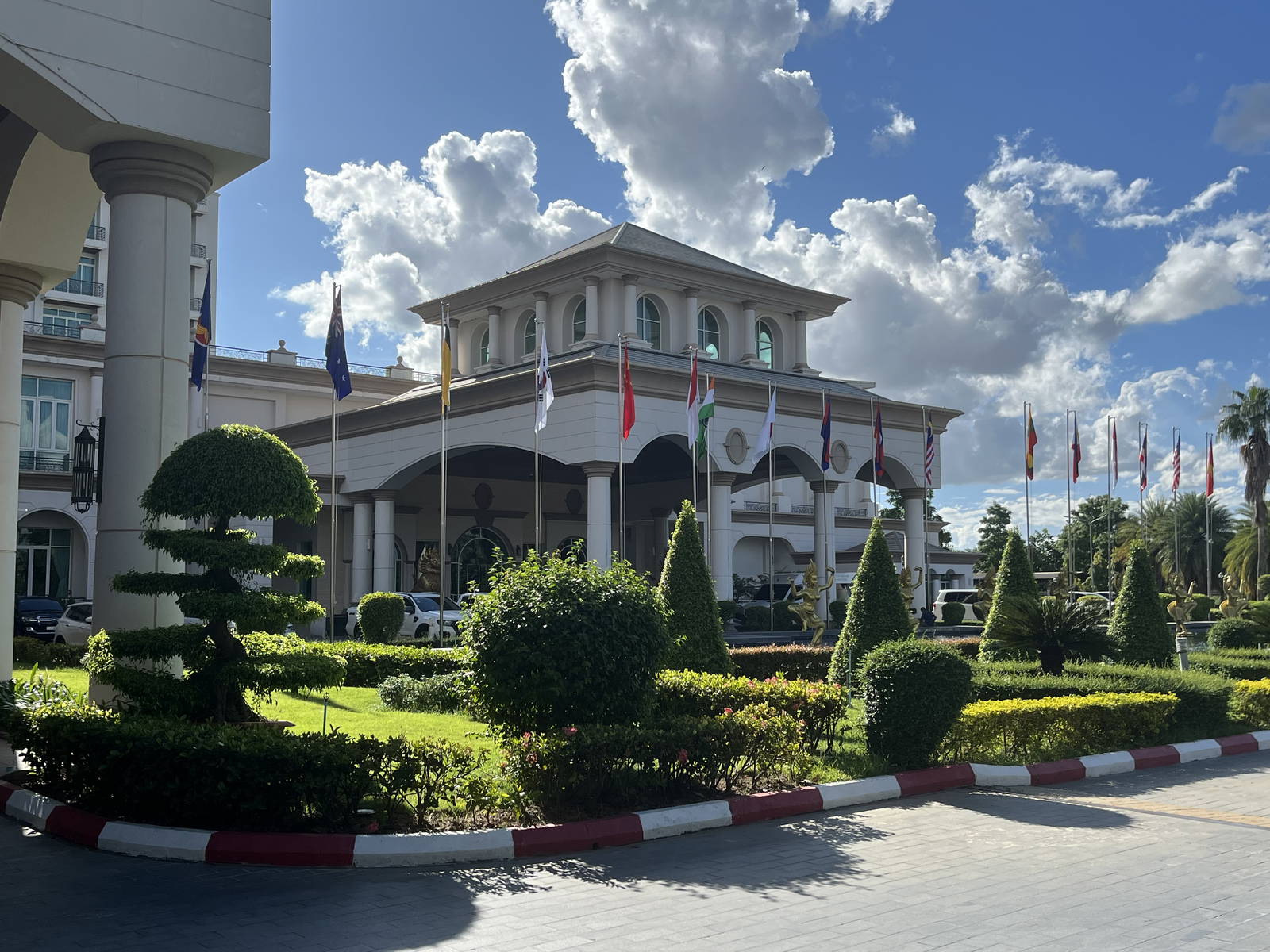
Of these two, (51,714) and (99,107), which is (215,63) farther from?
(51,714)

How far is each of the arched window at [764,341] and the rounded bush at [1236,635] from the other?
21437mm

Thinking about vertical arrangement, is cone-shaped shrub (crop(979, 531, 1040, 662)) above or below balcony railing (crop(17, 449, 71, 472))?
below

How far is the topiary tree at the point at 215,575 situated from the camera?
1044 centimetres

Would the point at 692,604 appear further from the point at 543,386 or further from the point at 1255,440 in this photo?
the point at 1255,440

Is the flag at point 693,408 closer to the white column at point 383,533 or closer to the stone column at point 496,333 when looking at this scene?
the white column at point 383,533

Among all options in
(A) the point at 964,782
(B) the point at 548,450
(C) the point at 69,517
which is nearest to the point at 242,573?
(A) the point at 964,782

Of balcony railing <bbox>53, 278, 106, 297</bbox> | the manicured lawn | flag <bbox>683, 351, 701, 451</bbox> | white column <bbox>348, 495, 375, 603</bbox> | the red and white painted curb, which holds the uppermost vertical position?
balcony railing <bbox>53, 278, 106, 297</bbox>

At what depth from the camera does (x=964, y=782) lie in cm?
1134

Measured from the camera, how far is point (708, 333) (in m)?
43.1

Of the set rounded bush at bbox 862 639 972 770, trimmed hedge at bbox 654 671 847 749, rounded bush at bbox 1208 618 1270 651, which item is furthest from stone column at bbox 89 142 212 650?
rounded bush at bbox 1208 618 1270 651

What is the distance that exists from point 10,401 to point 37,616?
22345 mm

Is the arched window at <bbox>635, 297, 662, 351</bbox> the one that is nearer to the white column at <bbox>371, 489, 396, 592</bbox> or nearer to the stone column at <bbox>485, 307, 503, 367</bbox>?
the stone column at <bbox>485, 307, 503, 367</bbox>

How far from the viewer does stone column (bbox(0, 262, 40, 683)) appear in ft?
49.9

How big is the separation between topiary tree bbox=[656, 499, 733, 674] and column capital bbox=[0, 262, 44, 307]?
946 centimetres
